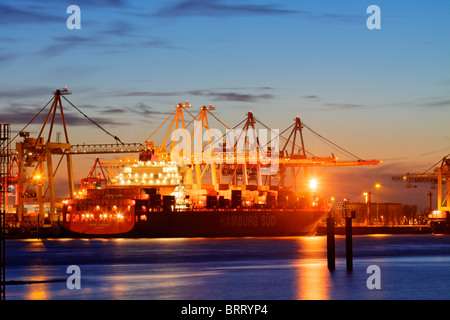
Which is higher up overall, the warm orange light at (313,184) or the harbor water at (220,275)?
the warm orange light at (313,184)

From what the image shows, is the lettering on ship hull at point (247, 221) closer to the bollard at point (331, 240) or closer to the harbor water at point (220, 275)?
the harbor water at point (220, 275)

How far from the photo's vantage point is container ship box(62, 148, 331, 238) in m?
86.2

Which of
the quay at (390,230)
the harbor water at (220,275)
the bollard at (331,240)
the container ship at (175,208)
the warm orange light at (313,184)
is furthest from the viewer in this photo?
the quay at (390,230)

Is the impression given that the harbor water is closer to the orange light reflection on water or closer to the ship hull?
the orange light reflection on water

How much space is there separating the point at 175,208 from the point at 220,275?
155ft

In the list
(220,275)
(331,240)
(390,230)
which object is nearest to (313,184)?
(390,230)

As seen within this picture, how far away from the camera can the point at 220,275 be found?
139 feet

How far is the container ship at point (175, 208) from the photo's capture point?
86188 mm

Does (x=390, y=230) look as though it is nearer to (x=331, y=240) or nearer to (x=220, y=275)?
(x=220, y=275)

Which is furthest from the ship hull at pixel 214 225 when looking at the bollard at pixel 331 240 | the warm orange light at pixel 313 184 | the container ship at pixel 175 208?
the bollard at pixel 331 240

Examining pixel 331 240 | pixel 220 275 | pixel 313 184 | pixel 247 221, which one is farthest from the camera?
pixel 313 184

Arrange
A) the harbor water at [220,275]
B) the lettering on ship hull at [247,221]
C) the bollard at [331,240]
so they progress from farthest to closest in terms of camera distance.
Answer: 1. the lettering on ship hull at [247,221]
2. the bollard at [331,240]
3. the harbor water at [220,275]
